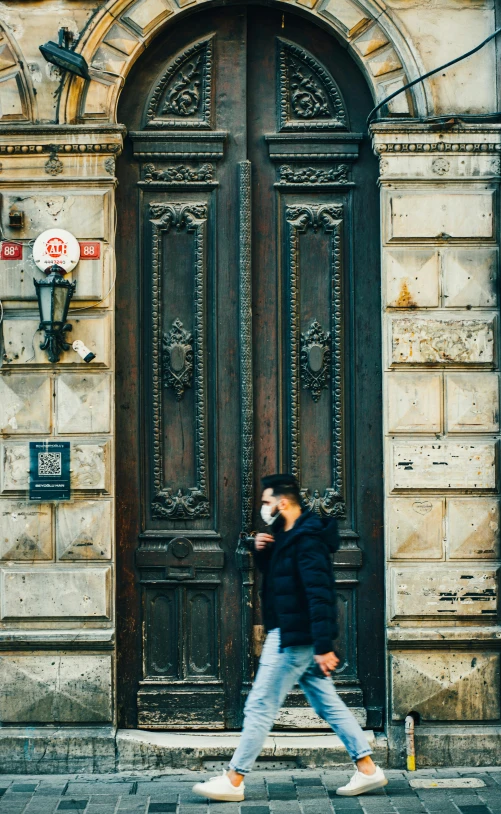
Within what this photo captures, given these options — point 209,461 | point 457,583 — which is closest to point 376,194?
point 209,461

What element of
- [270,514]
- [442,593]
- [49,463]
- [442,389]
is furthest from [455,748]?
[49,463]

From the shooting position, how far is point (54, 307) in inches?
254

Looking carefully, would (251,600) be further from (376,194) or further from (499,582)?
(376,194)

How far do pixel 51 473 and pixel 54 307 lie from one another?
3.59 ft

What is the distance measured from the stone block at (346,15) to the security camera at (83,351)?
2.74 meters

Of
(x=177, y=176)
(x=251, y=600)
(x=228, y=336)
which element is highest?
(x=177, y=176)

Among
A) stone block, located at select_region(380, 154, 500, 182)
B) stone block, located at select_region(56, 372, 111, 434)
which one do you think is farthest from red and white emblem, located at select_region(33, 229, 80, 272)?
stone block, located at select_region(380, 154, 500, 182)

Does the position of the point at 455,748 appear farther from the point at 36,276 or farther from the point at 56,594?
the point at 36,276

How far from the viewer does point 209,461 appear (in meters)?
6.87

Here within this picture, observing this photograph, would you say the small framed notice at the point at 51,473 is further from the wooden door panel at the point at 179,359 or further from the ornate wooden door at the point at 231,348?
the wooden door panel at the point at 179,359

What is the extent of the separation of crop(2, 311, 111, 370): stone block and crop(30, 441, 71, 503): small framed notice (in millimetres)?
569

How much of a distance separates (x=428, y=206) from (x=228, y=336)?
1.59m

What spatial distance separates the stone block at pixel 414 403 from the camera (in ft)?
21.8

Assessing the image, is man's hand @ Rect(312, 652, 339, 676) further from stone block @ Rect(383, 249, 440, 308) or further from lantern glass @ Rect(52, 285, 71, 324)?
lantern glass @ Rect(52, 285, 71, 324)
